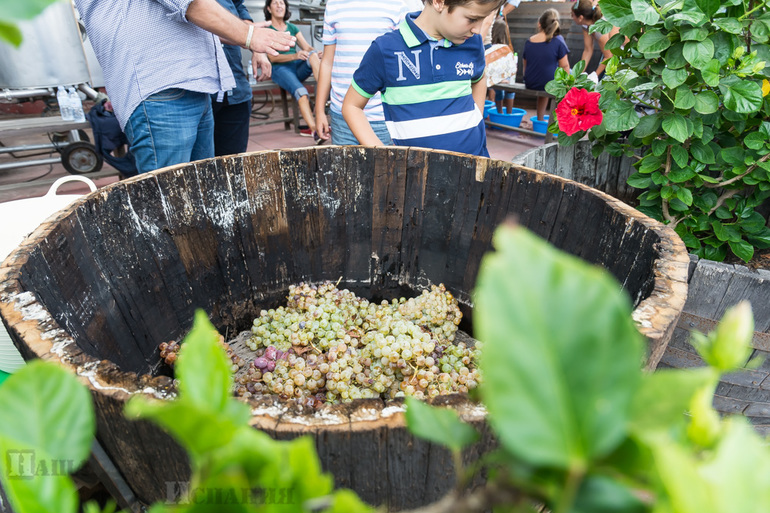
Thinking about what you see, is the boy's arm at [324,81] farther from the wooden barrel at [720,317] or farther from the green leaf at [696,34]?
the wooden barrel at [720,317]

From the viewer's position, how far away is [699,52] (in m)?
1.44

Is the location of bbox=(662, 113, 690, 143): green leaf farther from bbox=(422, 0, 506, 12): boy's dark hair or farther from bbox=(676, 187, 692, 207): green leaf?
bbox=(422, 0, 506, 12): boy's dark hair

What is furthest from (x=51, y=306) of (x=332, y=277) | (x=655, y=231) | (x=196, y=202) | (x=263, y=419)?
(x=655, y=231)

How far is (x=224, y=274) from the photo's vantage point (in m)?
1.91

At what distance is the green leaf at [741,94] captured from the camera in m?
1.45

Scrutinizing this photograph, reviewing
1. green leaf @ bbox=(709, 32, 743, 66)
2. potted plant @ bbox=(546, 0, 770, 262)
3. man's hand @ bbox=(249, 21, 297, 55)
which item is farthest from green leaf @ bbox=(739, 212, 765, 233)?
man's hand @ bbox=(249, 21, 297, 55)

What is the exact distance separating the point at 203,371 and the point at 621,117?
6.17ft

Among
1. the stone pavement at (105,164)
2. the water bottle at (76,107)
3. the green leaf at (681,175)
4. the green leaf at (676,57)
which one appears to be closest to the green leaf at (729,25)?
the green leaf at (676,57)

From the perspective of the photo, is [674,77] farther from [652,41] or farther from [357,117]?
[357,117]

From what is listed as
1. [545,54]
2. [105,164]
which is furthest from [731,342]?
[545,54]

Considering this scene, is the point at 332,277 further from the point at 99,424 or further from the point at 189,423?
the point at 189,423

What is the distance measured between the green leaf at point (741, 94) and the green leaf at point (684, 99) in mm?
86

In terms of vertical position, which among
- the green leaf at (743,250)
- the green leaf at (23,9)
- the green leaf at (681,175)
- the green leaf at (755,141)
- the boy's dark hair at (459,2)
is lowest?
the green leaf at (743,250)

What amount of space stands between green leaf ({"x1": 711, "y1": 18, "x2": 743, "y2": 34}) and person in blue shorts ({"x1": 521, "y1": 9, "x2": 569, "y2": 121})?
4267mm
